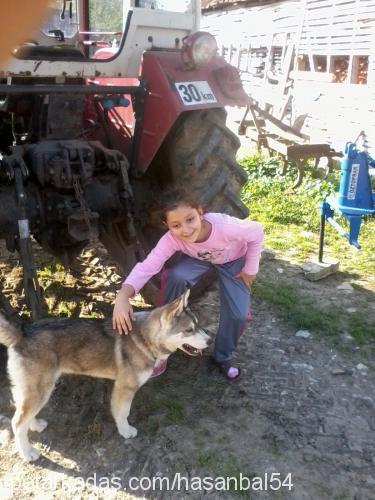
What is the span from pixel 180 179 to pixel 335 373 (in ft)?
4.81

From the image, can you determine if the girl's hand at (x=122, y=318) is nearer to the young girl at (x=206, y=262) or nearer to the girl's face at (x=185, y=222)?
the young girl at (x=206, y=262)

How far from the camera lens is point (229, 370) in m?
2.88

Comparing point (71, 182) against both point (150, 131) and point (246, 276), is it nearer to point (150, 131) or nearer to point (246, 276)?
point (150, 131)

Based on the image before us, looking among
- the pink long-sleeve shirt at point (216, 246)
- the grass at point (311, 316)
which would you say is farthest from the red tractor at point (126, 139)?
the grass at point (311, 316)

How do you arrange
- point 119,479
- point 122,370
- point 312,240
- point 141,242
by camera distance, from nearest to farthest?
1. point 119,479
2. point 122,370
3. point 141,242
4. point 312,240

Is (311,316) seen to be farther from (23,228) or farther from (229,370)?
(23,228)

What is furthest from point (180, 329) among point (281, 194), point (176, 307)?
point (281, 194)

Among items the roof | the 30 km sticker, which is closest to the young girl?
the 30 km sticker

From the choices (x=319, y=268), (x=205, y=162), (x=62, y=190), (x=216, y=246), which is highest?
(x=205, y=162)

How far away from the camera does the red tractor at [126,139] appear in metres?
2.59

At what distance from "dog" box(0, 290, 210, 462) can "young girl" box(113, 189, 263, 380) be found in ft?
0.34

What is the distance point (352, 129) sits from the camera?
8.25 metres

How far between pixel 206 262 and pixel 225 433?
929mm

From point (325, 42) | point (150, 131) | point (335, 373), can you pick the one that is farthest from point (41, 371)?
point (325, 42)
